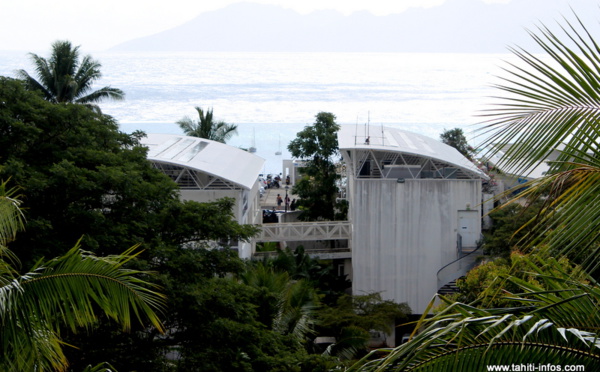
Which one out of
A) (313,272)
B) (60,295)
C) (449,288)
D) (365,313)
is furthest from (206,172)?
(60,295)

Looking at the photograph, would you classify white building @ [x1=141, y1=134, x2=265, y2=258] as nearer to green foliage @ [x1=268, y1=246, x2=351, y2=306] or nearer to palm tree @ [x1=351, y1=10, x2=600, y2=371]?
green foliage @ [x1=268, y1=246, x2=351, y2=306]

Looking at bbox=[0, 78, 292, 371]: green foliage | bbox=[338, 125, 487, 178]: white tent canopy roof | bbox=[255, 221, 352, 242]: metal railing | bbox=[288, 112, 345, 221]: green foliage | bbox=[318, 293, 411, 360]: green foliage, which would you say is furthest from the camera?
bbox=[288, 112, 345, 221]: green foliage

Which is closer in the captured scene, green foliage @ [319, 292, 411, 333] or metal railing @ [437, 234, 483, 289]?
green foliage @ [319, 292, 411, 333]

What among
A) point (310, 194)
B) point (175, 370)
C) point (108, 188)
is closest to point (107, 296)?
point (175, 370)

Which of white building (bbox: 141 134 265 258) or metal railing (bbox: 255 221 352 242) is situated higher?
white building (bbox: 141 134 265 258)

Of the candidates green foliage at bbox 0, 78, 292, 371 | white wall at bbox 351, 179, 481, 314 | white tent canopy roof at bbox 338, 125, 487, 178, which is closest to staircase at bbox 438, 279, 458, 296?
white wall at bbox 351, 179, 481, 314

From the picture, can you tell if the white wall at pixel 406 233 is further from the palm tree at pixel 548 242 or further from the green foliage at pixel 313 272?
the palm tree at pixel 548 242

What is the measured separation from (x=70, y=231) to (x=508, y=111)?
10772mm

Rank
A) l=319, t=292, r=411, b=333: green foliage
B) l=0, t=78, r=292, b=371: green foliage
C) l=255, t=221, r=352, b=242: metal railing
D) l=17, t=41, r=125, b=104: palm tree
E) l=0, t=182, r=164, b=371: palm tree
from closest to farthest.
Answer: l=0, t=182, r=164, b=371: palm tree → l=0, t=78, r=292, b=371: green foliage → l=319, t=292, r=411, b=333: green foliage → l=255, t=221, r=352, b=242: metal railing → l=17, t=41, r=125, b=104: palm tree

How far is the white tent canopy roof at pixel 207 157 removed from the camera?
76.7ft

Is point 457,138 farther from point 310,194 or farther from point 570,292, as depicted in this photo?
point 570,292

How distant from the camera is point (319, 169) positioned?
104ft

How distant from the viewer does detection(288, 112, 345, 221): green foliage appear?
31.3 metres

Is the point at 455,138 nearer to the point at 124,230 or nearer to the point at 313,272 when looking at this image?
the point at 313,272
